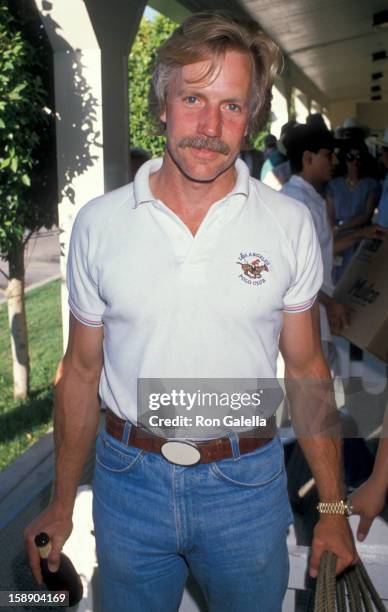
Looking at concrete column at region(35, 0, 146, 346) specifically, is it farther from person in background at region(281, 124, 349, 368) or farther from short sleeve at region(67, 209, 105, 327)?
short sleeve at region(67, 209, 105, 327)

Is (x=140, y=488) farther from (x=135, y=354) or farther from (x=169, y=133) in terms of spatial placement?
(x=169, y=133)

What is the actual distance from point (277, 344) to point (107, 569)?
64 centimetres

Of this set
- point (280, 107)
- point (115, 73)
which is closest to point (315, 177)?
point (115, 73)

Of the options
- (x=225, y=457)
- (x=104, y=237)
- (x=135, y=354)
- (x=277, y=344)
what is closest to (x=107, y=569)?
(x=225, y=457)

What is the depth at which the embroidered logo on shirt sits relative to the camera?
5.26 ft

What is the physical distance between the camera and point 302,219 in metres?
1.69

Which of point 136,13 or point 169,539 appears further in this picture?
point 136,13

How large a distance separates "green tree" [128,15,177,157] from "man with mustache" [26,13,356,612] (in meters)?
7.42

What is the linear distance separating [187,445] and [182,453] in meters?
0.02

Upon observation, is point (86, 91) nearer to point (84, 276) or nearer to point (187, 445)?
point (84, 276)

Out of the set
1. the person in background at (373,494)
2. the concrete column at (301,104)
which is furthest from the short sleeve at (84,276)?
the concrete column at (301,104)

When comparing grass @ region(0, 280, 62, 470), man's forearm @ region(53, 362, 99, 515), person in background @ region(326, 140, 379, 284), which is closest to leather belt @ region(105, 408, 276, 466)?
man's forearm @ region(53, 362, 99, 515)

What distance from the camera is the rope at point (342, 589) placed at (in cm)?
148

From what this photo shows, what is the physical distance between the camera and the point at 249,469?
1.64 m
